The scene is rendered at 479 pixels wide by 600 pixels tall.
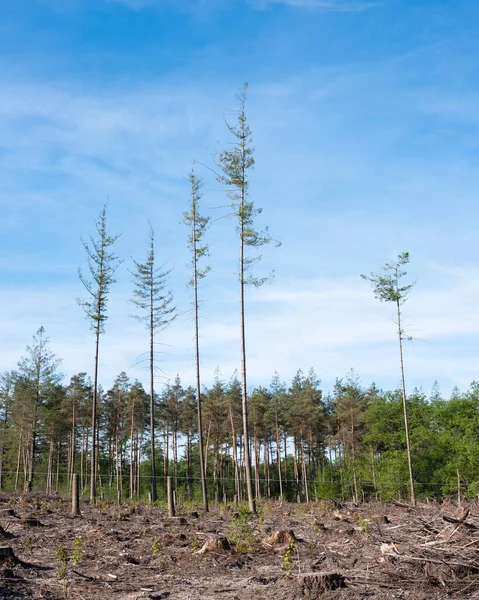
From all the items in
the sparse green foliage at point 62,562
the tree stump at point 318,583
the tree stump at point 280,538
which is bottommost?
the tree stump at point 280,538

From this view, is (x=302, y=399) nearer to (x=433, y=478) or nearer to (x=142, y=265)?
(x=433, y=478)

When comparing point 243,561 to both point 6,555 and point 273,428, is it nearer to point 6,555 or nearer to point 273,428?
point 6,555

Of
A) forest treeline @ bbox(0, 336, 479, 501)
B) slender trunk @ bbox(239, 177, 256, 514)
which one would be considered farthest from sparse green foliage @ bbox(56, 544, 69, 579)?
forest treeline @ bbox(0, 336, 479, 501)

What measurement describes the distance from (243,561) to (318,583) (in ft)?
10.6

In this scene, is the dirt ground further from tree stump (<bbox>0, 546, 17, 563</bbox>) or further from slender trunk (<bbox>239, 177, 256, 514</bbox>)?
slender trunk (<bbox>239, 177, 256, 514</bbox>)

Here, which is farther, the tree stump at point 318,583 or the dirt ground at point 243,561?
the dirt ground at point 243,561

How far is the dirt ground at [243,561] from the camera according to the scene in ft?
23.2

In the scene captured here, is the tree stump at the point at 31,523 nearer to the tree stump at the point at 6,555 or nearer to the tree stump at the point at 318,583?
the tree stump at the point at 6,555

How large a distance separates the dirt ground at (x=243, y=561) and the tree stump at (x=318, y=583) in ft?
0.04

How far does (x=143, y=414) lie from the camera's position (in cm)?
4619

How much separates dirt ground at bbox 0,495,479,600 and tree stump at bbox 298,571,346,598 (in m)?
0.01

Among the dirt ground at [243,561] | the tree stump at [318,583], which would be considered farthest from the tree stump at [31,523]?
the tree stump at [318,583]

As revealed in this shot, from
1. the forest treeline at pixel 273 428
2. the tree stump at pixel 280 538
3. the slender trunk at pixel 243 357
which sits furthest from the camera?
the forest treeline at pixel 273 428

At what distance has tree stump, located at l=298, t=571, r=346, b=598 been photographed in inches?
267
